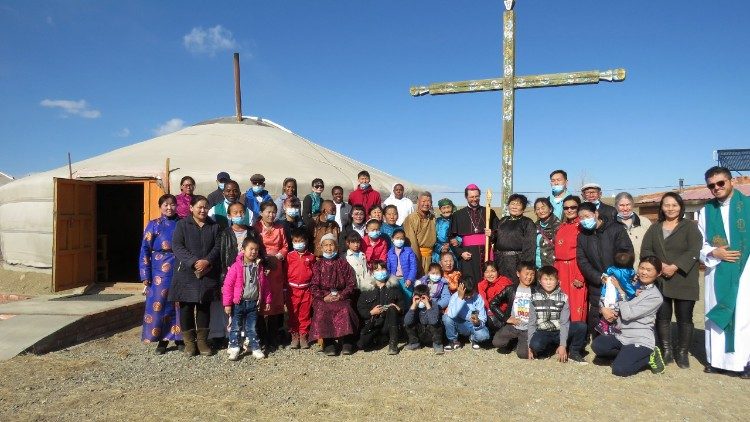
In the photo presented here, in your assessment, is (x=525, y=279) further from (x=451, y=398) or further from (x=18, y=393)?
(x=18, y=393)

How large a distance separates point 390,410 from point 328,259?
5.46 ft

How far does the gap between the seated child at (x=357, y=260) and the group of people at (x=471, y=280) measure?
0.04 ft

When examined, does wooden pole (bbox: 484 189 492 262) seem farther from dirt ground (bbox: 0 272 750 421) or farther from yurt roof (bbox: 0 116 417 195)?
yurt roof (bbox: 0 116 417 195)

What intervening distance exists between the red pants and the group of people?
18mm

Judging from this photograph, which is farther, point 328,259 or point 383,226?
point 383,226

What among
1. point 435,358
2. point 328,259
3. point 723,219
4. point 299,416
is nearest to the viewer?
point 299,416

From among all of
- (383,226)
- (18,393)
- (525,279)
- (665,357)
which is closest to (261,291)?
(383,226)

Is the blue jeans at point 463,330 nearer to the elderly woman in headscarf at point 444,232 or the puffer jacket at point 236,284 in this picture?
the elderly woman in headscarf at point 444,232

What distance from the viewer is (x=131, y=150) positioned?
8188mm

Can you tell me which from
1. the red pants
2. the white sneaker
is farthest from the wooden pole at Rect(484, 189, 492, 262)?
the white sneaker

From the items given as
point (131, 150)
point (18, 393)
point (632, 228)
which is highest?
point (131, 150)

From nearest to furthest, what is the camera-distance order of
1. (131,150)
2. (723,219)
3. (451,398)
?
1. (451,398)
2. (723,219)
3. (131,150)

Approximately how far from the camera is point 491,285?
4.48 m

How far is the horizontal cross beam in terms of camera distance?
5387mm
